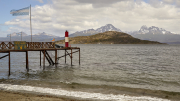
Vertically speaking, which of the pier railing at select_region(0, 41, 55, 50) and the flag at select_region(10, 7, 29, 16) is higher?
the flag at select_region(10, 7, 29, 16)

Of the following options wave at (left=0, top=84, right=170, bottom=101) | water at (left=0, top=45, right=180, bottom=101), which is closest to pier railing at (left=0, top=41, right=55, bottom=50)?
Result: water at (left=0, top=45, right=180, bottom=101)

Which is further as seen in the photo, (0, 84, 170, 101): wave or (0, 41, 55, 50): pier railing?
(0, 41, 55, 50): pier railing

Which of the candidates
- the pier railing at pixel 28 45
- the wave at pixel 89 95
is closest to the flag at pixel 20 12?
the pier railing at pixel 28 45

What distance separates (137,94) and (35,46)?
2183cm

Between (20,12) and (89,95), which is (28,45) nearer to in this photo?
(20,12)

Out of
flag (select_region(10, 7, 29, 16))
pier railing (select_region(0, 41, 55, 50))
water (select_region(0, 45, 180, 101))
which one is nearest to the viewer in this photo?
water (select_region(0, 45, 180, 101))

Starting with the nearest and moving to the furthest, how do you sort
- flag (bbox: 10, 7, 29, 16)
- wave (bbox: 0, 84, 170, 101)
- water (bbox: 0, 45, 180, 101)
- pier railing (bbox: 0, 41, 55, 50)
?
wave (bbox: 0, 84, 170, 101) < water (bbox: 0, 45, 180, 101) < pier railing (bbox: 0, 41, 55, 50) < flag (bbox: 10, 7, 29, 16)

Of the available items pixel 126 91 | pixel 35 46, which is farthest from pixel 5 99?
pixel 35 46

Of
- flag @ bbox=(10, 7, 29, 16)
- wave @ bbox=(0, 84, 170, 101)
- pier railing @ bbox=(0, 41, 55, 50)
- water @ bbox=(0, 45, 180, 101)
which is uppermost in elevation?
flag @ bbox=(10, 7, 29, 16)

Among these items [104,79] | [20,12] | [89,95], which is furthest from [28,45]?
[89,95]

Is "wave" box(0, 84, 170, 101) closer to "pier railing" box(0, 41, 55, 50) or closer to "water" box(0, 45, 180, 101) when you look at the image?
"water" box(0, 45, 180, 101)

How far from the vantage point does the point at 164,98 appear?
1516cm

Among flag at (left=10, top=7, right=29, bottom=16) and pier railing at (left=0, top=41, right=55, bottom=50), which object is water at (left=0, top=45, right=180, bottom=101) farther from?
flag at (left=10, top=7, right=29, bottom=16)

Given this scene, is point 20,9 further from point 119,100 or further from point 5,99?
point 119,100
